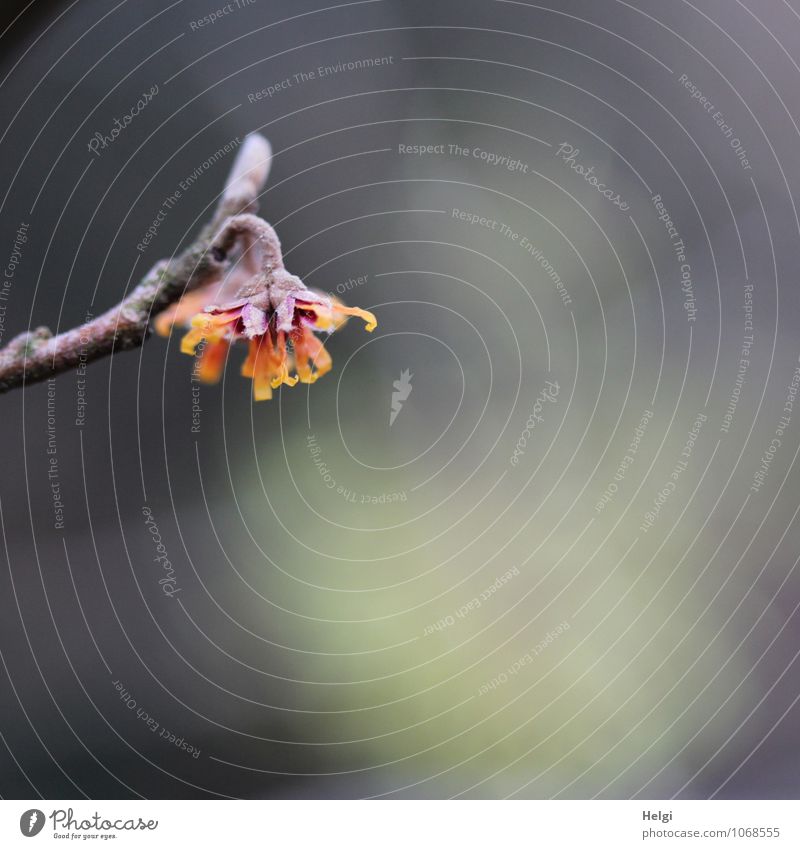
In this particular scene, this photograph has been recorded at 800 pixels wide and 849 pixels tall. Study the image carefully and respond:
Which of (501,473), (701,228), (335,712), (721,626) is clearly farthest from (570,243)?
(335,712)

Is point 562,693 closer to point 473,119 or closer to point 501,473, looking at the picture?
point 501,473

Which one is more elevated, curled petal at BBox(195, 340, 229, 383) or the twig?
the twig

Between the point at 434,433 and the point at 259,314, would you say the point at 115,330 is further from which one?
the point at 434,433

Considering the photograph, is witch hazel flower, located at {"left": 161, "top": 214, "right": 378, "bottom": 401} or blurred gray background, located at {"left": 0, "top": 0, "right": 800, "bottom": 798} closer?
witch hazel flower, located at {"left": 161, "top": 214, "right": 378, "bottom": 401}

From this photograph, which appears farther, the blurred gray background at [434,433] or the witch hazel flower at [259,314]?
the blurred gray background at [434,433]

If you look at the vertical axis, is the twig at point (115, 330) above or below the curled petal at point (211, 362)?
above
